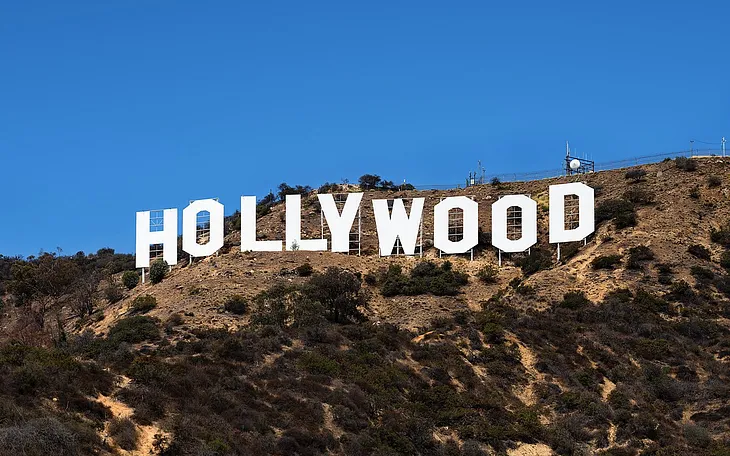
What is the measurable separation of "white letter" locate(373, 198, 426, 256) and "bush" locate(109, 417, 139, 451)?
3419 centimetres

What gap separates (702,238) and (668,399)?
19957mm

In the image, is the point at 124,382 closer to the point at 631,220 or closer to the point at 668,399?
the point at 668,399

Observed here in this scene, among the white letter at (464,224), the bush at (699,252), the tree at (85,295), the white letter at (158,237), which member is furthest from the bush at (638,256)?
the tree at (85,295)

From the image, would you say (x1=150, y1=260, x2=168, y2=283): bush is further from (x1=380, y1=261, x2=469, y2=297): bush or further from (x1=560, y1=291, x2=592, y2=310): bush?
(x1=560, y1=291, x2=592, y2=310): bush

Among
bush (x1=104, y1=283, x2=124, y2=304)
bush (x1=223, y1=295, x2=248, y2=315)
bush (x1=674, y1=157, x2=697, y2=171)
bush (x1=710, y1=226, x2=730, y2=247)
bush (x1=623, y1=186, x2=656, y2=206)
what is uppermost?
bush (x1=674, y1=157, x2=697, y2=171)

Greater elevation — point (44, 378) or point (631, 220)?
point (631, 220)

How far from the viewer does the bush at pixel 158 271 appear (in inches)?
2945

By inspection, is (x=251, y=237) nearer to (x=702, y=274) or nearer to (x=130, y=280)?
(x=130, y=280)

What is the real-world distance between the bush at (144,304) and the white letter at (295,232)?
10981mm

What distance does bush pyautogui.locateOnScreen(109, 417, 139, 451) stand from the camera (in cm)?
3994

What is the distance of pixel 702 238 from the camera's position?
2785 inches

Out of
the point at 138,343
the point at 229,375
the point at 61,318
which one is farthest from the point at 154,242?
the point at 229,375

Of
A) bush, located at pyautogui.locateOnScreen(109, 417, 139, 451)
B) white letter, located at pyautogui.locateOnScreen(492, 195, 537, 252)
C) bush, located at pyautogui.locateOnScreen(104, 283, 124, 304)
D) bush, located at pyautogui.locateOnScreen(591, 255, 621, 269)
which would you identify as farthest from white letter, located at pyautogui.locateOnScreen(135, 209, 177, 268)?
bush, located at pyautogui.locateOnScreen(109, 417, 139, 451)

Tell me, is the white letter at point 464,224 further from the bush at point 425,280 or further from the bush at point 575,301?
the bush at point 575,301
